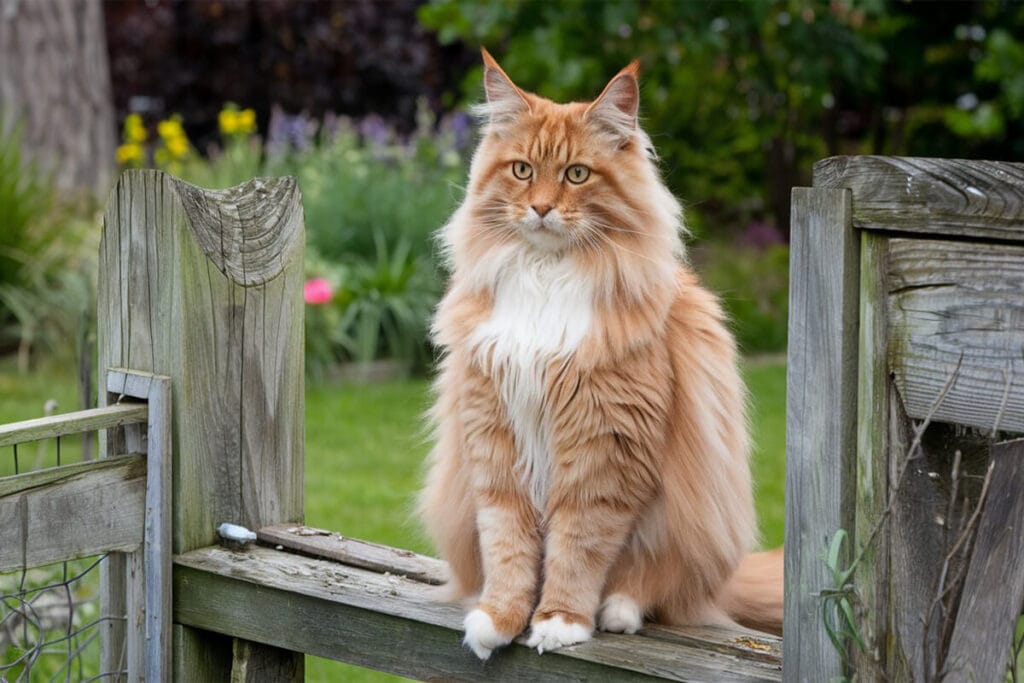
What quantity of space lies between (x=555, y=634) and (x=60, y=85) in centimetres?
716

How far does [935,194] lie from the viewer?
4.63 ft

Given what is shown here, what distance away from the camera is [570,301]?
216cm

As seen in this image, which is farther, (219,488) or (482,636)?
(219,488)

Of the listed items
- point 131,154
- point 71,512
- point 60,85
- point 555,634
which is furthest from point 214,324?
point 60,85

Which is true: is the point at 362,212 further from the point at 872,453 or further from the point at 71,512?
the point at 872,453

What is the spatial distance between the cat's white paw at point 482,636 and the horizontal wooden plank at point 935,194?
92 centimetres

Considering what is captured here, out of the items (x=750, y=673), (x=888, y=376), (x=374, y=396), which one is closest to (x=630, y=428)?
(x=750, y=673)

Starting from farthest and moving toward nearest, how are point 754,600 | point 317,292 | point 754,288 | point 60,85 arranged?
point 60,85 < point 754,288 < point 317,292 < point 754,600

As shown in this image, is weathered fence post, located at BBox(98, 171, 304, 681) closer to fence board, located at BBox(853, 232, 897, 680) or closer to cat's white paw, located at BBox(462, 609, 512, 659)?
cat's white paw, located at BBox(462, 609, 512, 659)

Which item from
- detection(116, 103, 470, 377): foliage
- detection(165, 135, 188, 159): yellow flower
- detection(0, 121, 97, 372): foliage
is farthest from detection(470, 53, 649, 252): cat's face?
detection(165, 135, 188, 159): yellow flower

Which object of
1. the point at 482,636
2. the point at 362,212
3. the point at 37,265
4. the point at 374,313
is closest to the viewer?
the point at 482,636

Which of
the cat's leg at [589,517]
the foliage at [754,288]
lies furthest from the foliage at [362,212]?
the cat's leg at [589,517]

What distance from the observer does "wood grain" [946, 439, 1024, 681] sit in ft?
4.91

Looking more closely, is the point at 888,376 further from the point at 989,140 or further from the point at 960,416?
the point at 989,140
